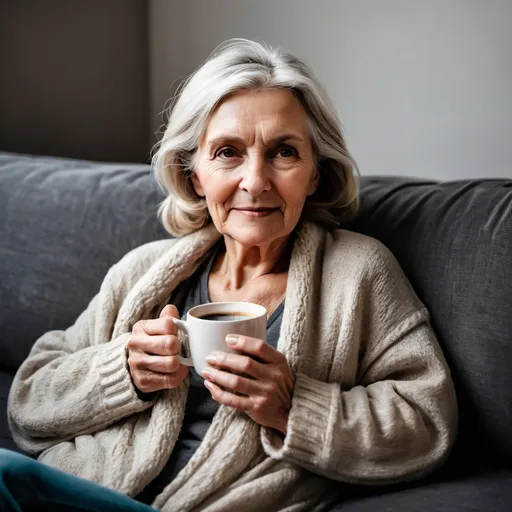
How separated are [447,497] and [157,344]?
1.68 ft

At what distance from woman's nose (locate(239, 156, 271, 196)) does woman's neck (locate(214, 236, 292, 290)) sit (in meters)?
0.15

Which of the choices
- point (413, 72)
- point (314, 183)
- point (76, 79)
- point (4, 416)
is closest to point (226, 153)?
point (314, 183)

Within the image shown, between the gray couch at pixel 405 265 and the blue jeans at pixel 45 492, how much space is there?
0.42 m

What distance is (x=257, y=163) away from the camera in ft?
4.22

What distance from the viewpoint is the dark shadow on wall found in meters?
2.51

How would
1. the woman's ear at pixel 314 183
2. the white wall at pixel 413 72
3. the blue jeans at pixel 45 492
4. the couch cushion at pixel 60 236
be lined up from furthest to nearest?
the white wall at pixel 413 72
the couch cushion at pixel 60 236
the woman's ear at pixel 314 183
the blue jeans at pixel 45 492

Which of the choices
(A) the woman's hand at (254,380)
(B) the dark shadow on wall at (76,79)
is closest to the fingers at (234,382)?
(A) the woman's hand at (254,380)

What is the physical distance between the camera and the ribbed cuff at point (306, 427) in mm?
1173

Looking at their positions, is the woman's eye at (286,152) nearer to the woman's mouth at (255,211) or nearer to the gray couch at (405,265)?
the woman's mouth at (255,211)

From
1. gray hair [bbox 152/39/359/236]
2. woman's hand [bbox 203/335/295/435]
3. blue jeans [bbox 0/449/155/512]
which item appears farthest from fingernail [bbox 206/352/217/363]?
gray hair [bbox 152/39/359/236]

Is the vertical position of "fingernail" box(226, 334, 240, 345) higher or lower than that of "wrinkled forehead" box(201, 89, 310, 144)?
lower

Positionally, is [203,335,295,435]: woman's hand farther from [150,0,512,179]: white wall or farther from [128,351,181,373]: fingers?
[150,0,512,179]: white wall

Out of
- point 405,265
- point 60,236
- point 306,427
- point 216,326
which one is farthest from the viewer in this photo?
point 60,236

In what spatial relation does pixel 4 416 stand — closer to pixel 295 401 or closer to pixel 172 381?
pixel 172 381
